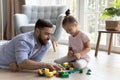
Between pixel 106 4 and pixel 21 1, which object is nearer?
pixel 106 4

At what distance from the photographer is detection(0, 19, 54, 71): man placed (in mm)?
1944

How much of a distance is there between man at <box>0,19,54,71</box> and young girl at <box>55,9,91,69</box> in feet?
0.70

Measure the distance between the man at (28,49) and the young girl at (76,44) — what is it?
0.21m

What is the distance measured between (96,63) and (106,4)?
4.83ft

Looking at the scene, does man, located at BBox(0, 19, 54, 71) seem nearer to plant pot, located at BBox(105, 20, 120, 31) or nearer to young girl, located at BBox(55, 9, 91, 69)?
young girl, located at BBox(55, 9, 91, 69)

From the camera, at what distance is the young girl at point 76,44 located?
2.18 m

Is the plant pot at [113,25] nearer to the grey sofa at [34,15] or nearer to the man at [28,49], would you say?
the grey sofa at [34,15]

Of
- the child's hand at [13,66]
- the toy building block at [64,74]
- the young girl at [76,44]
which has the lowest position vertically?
the toy building block at [64,74]

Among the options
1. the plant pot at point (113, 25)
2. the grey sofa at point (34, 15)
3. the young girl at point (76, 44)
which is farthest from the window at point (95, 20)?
the young girl at point (76, 44)

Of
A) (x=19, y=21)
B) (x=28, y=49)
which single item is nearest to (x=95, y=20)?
(x=19, y=21)

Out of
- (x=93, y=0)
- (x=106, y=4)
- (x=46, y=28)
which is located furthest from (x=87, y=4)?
(x=46, y=28)

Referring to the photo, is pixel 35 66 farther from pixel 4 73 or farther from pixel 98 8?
pixel 98 8

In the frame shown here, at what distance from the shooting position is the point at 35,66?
6.45 feet

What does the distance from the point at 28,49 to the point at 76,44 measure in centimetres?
56
